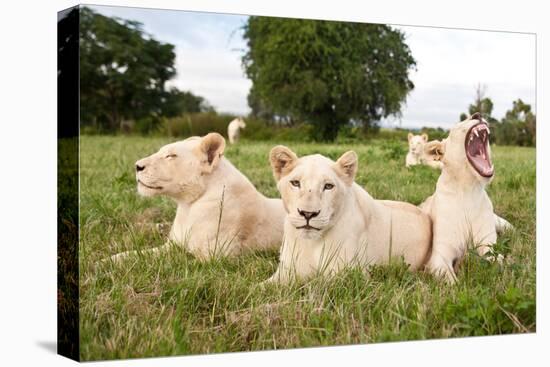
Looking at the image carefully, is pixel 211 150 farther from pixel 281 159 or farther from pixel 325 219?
pixel 325 219

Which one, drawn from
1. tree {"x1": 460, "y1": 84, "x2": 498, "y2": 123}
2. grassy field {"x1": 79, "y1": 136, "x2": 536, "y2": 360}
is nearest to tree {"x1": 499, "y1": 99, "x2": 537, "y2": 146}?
tree {"x1": 460, "y1": 84, "x2": 498, "y2": 123}

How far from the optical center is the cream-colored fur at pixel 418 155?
19.8ft

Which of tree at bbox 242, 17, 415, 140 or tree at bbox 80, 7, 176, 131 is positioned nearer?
tree at bbox 80, 7, 176, 131

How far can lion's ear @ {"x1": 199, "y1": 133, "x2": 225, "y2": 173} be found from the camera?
18.6 ft

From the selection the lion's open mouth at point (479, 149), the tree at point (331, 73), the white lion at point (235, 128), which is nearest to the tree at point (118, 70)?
the white lion at point (235, 128)

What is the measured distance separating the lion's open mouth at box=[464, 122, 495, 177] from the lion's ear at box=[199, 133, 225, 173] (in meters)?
1.70

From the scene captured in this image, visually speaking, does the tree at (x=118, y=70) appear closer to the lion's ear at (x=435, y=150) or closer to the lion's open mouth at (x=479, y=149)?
the lion's ear at (x=435, y=150)

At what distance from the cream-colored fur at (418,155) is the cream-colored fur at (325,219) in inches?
23.7

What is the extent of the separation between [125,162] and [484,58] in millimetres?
2749

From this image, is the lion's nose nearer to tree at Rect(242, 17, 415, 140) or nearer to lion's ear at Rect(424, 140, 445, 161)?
tree at Rect(242, 17, 415, 140)

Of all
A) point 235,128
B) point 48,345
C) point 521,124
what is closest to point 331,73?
point 235,128

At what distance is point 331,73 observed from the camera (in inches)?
245

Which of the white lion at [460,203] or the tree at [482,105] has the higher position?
the tree at [482,105]

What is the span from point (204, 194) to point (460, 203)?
67.8 inches
